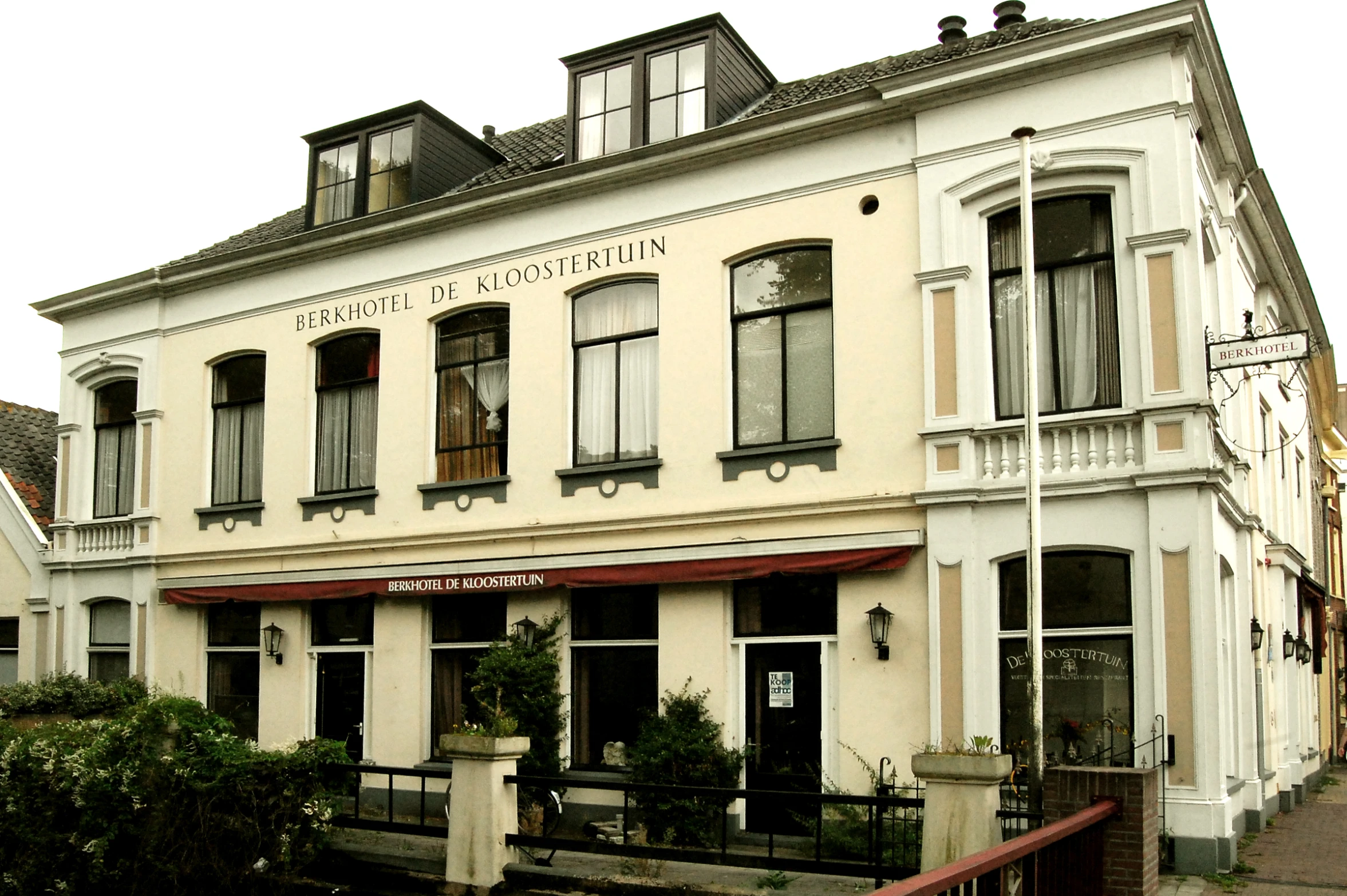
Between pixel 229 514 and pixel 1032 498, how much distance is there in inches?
530

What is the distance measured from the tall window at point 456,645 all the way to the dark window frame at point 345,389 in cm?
259

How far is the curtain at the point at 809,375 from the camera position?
606 inches

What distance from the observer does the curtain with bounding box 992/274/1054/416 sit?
1398 cm

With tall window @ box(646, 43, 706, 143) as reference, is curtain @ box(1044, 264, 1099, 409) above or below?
below

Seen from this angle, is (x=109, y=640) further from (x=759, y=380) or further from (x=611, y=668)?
(x=759, y=380)

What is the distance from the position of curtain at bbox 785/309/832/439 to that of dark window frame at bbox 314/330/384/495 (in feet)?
22.1

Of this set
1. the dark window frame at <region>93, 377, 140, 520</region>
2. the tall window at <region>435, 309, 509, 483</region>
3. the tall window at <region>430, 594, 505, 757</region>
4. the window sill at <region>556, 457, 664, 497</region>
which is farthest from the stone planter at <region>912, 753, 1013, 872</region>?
the dark window frame at <region>93, 377, 140, 520</region>

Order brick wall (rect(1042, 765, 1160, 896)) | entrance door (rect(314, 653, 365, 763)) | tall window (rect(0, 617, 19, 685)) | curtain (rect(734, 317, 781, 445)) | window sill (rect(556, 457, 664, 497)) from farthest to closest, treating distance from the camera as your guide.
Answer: tall window (rect(0, 617, 19, 685))
entrance door (rect(314, 653, 365, 763))
window sill (rect(556, 457, 664, 497))
curtain (rect(734, 317, 781, 445))
brick wall (rect(1042, 765, 1160, 896))

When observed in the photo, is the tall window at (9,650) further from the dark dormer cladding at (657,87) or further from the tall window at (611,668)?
the dark dormer cladding at (657,87)

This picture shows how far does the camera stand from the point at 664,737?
1498cm

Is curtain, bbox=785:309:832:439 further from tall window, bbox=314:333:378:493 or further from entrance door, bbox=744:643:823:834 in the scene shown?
tall window, bbox=314:333:378:493

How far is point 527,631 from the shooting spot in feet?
55.0

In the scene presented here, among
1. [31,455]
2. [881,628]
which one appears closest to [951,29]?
[881,628]

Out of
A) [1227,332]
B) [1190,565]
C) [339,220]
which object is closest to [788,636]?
[1190,565]
